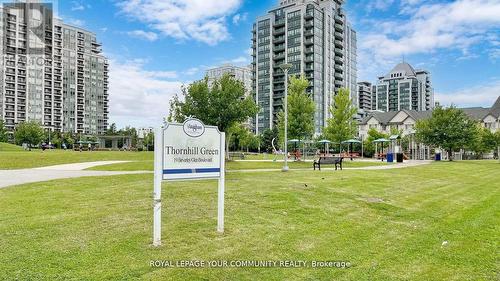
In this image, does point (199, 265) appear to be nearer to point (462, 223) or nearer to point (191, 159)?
point (191, 159)

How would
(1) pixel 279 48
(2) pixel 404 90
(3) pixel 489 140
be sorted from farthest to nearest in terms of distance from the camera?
(2) pixel 404 90
(1) pixel 279 48
(3) pixel 489 140

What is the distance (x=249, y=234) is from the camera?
→ 6.68m

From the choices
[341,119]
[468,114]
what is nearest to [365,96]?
[468,114]

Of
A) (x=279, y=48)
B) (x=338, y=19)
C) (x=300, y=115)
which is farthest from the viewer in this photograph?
(x=338, y=19)

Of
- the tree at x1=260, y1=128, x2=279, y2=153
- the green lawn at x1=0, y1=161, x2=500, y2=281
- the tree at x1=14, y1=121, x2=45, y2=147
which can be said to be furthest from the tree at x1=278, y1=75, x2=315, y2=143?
the tree at x1=14, y1=121, x2=45, y2=147

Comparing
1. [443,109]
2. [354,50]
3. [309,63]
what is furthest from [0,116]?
[443,109]

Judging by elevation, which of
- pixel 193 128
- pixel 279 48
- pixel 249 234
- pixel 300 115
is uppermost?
pixel 279 48

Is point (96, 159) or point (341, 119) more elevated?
point (341, 119)

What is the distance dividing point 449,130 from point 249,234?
4246cm

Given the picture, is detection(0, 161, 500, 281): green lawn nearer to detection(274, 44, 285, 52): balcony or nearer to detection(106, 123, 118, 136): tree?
detection(274, 44, 285, 52): balcony

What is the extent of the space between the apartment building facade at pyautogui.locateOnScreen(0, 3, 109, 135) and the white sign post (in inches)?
5524

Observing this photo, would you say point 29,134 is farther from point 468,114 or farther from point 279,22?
point 468,114

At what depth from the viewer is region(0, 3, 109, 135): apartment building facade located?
12962 centimetres

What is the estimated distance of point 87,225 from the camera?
6.80 metres
